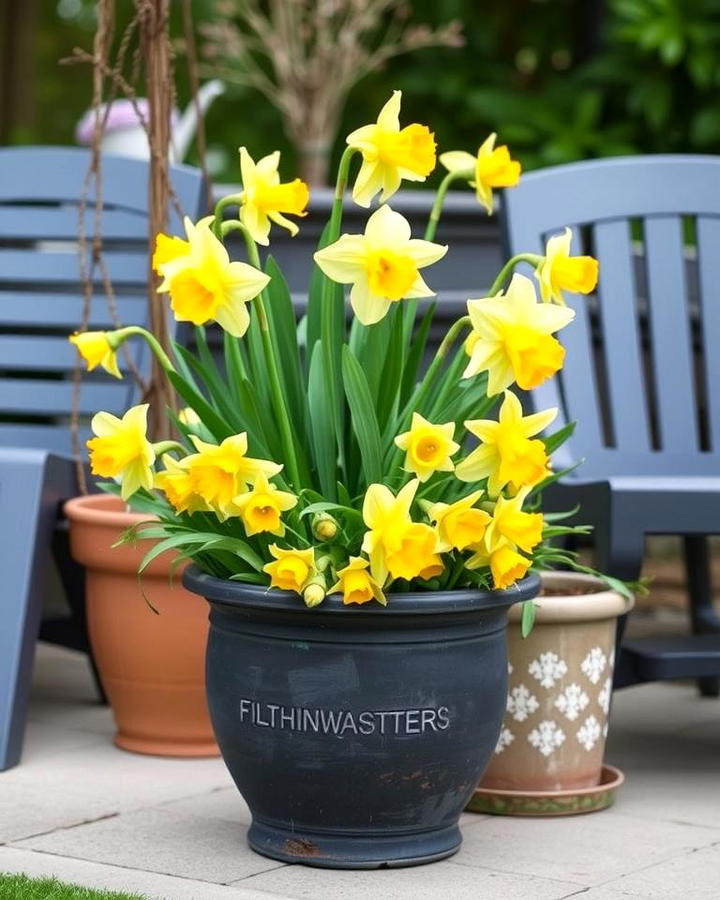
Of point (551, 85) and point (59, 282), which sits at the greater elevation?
point (551, 85)

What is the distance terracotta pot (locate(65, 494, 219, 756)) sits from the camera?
9.91ft

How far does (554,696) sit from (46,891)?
35.4 inches

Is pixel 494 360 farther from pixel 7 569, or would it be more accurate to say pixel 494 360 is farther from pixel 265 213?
pixel 7 569

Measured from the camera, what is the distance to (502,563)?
2268 millimetres

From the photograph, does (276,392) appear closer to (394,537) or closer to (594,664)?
(394,537)

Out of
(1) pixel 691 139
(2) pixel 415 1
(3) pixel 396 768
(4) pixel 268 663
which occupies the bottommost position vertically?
(3) pixel 396 768

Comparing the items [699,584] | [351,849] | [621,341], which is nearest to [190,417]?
[351,849]

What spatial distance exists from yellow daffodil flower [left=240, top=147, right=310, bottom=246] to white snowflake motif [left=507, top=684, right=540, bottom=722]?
839 mm

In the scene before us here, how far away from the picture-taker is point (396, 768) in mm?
2293

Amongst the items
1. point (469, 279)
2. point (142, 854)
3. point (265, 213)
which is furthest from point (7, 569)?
point (469, 279)

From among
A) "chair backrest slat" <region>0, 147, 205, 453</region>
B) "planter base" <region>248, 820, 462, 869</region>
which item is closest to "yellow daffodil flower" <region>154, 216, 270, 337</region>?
"planter base" <region>248, 820, 462, 869</region>

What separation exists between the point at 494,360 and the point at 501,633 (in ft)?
1.39

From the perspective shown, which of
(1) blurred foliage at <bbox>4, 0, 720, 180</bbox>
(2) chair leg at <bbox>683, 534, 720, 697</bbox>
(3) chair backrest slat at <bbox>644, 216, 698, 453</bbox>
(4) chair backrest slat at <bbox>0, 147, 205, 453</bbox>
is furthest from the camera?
(1) blurred foliage at <bbox>4, 0, 720, 180</bbox>

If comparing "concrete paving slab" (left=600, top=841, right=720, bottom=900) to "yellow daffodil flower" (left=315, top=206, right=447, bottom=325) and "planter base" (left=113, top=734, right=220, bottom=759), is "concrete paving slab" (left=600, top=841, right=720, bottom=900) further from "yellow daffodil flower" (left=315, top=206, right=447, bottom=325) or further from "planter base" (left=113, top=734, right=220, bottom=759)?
"planter base" (left=113, top=734, right=220, bottom=759)
